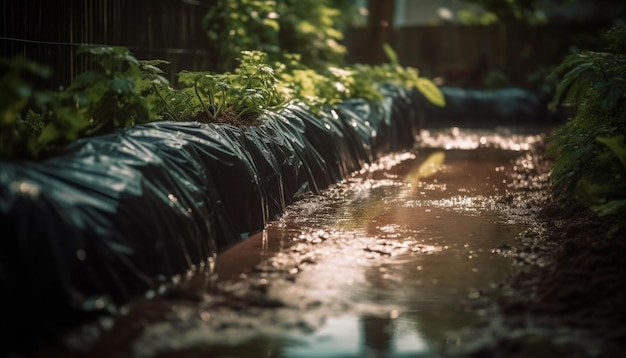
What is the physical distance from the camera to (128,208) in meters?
4.55

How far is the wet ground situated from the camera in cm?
372

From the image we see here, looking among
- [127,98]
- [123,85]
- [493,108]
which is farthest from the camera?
[493,108]

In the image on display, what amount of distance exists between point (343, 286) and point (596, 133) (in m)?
2.79

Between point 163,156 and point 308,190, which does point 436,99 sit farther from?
point 163,156

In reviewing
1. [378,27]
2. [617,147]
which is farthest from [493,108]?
[617,147]

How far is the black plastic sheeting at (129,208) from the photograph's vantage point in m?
3.73

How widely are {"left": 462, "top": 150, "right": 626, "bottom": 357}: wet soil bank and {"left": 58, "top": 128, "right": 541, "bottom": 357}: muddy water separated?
146 millimetres

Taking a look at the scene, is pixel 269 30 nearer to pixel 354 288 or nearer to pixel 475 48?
pixel 354 288

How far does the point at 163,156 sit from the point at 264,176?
152 cm

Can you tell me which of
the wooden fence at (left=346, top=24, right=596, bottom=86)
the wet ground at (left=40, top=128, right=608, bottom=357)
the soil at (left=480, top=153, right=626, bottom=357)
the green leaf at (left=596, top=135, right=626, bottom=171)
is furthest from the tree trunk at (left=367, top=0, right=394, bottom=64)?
the green leaf at (left=596, top=135, right=626, bottom=171)

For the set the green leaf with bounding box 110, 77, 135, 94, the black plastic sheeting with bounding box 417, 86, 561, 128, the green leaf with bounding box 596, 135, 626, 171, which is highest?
the green leaf with bounding box 110, 77, 135, 94

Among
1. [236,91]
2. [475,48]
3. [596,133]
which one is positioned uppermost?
[475,48]

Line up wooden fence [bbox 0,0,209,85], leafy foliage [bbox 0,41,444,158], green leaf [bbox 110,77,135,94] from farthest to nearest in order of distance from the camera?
1. wooden fence [bbox 0,0,209,85]
2. green leaf [bbox 110,77,135,94]
3. leafy foliage [bbox 0,41,444,158]

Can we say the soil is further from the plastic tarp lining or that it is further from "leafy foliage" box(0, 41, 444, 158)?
"leafy foliage" box(0, 41, 444, 158)
